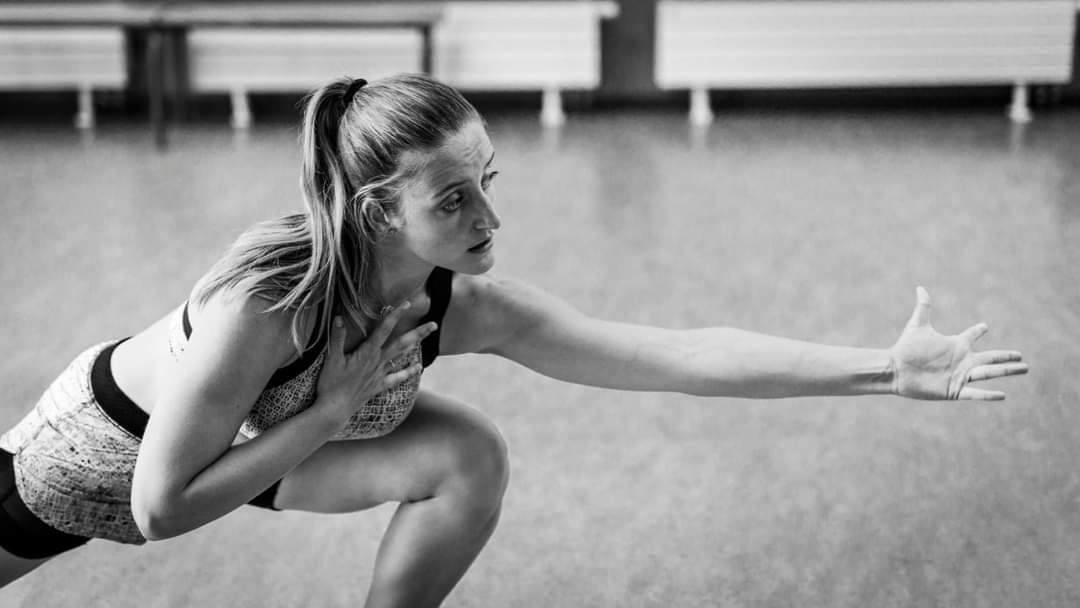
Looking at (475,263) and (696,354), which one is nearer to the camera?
(475,263)

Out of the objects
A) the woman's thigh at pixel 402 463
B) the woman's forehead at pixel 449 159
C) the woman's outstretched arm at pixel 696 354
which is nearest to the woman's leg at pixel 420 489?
the woman's thigh at pixel 402 463

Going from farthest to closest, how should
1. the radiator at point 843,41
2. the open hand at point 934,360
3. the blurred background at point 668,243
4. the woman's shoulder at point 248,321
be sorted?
the radiator at point 843,41
the blurred background at point 668,243
the open hand at point 934,360
the woman's shoulder at point 248,321

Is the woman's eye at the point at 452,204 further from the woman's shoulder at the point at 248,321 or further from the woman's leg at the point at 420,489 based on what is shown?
the woman's leg at the point at 420,489

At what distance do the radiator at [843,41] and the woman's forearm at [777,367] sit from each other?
5.03 metres

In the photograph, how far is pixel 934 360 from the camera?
1586mm

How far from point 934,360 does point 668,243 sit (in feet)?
7.94

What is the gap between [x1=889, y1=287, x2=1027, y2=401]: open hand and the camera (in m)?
1.58

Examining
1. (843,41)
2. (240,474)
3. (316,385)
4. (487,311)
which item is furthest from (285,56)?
(240,474)

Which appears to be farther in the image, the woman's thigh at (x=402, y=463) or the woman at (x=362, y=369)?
the woman's thigh at (x=402, y=463)

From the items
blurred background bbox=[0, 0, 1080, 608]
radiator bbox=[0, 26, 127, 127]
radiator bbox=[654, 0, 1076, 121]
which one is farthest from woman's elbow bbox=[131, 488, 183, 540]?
radiator bbox=[0, 26, 127, 127]

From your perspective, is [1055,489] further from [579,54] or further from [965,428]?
[579,54]

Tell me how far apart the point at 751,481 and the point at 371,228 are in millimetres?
1077

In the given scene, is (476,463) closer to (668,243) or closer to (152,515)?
(152,515)

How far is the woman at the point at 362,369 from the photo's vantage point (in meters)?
1.35
